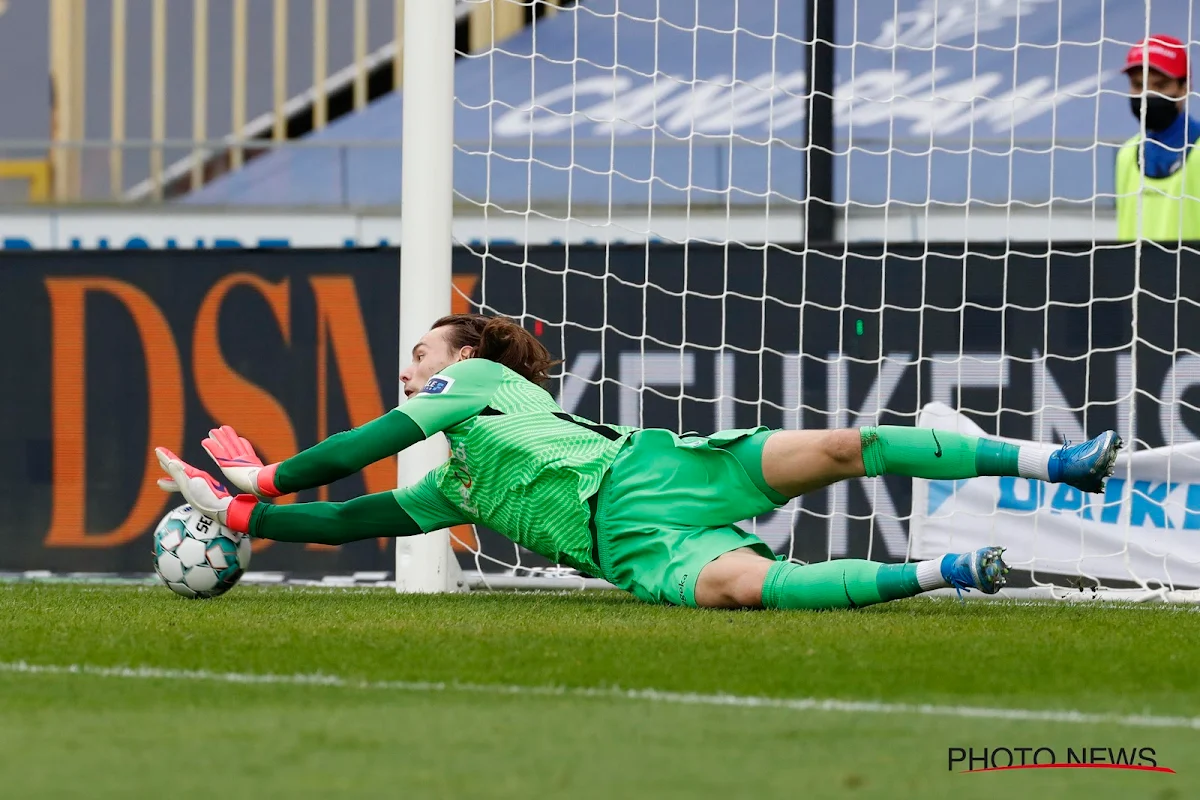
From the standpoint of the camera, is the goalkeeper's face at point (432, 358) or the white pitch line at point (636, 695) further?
the goalkeeper's face at point (432, 358)

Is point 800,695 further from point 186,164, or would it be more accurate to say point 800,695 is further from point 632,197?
point 186,164

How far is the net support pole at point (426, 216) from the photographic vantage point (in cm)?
545

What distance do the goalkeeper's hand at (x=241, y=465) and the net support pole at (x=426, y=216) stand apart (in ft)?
2.42

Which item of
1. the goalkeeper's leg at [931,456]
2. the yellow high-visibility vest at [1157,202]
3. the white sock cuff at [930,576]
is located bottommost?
the white sock cuff at [930,576]

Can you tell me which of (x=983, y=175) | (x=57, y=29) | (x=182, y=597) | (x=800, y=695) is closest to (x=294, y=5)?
(x=57, y=29)

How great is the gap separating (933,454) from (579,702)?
1834 millimetres

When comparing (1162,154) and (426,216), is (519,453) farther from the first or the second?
(1162,154)

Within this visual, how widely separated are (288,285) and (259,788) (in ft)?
15.1

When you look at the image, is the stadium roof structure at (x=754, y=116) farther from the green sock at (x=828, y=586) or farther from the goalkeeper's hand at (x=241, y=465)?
the green sock at (x=828, y=586)

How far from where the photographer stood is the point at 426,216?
552cm

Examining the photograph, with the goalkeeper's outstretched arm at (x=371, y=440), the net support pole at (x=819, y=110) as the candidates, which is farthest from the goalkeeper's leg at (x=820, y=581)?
the net support pole at (x=819, y=110)

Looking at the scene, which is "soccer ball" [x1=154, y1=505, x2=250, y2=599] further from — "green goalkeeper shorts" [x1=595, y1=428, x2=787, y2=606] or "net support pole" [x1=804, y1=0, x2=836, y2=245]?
"net support pole" [x1=804, y1=0, x2=836, y2=245]

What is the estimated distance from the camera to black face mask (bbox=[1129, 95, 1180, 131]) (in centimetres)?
621

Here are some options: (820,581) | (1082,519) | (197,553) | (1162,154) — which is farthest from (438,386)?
(1162,154)
